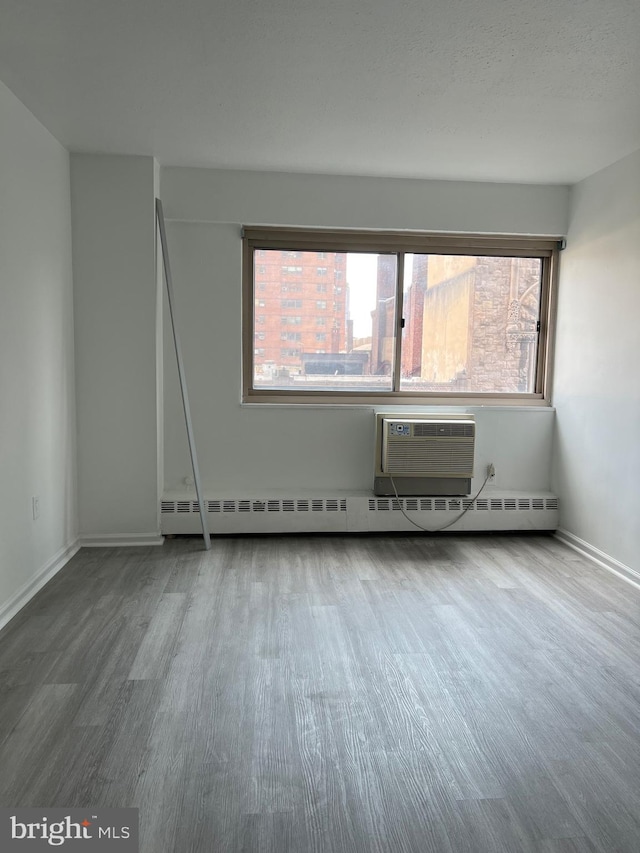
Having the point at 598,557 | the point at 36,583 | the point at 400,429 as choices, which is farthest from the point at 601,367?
the point at 36,583

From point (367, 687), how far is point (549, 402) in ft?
9.80

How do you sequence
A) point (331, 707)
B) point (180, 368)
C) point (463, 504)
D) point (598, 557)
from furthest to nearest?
1. point (463, 504)
2. point (180, 368)
3. point (598, 557)
4. point (331, 707)

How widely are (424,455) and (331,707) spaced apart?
2.31 m

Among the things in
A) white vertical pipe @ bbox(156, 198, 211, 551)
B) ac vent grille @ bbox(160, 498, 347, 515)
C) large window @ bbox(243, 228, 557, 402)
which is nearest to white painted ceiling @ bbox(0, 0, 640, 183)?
white vertical pipe @ bbox(156, 198, 211, 551)

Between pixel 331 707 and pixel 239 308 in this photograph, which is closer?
pixel 331 707

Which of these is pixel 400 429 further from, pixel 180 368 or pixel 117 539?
pixel 117 539

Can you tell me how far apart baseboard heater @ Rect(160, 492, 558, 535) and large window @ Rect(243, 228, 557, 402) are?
0.75 meters

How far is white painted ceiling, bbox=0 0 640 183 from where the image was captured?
7.12ft

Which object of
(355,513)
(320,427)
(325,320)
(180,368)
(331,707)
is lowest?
(331,707)

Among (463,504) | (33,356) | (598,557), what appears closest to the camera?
(33,356)

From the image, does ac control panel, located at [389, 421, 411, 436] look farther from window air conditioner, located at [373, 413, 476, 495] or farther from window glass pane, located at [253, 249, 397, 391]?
window glass pane, located at [253, 249, 397, 391]

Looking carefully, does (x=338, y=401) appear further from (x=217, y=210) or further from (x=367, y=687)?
(x=367, y=687)

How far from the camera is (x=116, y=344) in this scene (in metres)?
3.87

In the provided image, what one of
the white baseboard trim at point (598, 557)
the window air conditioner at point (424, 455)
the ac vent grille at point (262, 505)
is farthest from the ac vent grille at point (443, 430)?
the white baseboard trim at point (598, 557)
